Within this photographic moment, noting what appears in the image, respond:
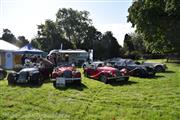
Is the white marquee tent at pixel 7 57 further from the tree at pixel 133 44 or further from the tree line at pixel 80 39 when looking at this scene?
the tree at pixel 133 44

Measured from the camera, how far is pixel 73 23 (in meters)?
81.8

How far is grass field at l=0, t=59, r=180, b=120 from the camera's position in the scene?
32.6ft

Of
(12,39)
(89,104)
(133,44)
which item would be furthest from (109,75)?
(12,39)

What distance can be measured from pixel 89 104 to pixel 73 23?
71126 mm

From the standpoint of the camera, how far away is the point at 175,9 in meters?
28.1

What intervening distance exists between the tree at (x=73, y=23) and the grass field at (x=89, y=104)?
64.8m

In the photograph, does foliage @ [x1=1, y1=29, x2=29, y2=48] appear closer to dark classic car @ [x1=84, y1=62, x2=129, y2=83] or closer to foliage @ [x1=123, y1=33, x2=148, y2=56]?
foliage @ [x1=123, y1=33, x2=148, y2=56]

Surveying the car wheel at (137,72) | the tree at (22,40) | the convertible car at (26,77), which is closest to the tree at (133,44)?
the tree at (22,40)

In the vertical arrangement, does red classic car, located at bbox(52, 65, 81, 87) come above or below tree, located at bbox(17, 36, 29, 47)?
below

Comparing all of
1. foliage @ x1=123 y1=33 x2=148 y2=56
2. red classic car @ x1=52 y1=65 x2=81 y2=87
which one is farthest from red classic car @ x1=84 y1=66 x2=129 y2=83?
foliage @ x1=123 y1=33 x2=148 y2=56

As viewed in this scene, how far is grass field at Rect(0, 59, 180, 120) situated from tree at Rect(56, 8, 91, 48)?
64750 mm

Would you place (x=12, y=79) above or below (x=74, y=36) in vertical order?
below

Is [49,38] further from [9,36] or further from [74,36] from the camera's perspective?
[9,36]

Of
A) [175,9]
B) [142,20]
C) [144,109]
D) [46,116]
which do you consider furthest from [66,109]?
[142,20]
